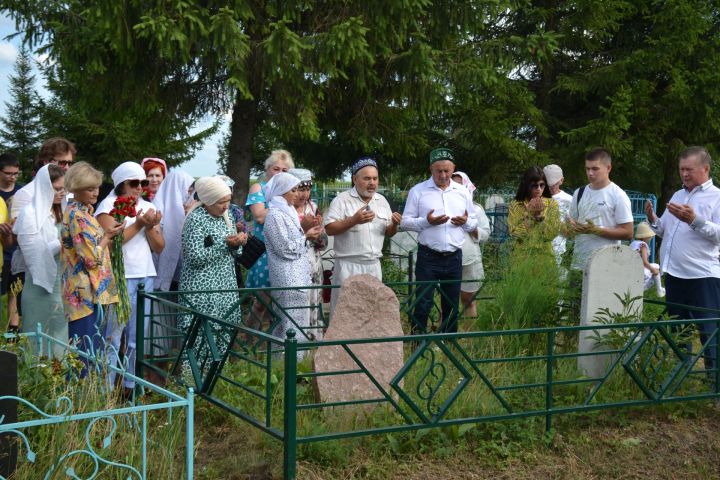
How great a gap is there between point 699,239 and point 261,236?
3.59 m

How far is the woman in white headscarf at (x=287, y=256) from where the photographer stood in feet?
20.8

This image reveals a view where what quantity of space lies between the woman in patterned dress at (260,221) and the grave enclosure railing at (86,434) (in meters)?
2.21

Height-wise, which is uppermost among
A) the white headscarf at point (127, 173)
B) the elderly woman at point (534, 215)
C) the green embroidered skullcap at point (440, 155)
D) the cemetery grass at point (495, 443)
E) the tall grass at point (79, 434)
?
the green embroidered skullcap at point (440, 155)

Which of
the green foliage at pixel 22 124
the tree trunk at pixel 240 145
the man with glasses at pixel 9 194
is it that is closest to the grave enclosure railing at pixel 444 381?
the man with glasses at pixel 9 194

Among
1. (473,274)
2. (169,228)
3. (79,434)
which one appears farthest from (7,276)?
(473,274)

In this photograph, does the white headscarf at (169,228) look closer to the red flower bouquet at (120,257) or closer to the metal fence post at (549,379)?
the red flower bouquet at (120,257)

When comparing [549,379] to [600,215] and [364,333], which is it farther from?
[600,215]

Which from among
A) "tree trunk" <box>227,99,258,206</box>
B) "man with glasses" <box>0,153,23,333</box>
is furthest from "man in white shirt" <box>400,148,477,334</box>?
"tree trunk" <box>227,99,258,206</box>

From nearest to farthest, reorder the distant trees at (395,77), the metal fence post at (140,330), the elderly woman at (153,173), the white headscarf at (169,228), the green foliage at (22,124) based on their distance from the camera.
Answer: the metal fence post at (140,330) → the white headscarf at (169,228) → the elderly woman at (153,173) → the distant trees at (395,77) → the green foliage at (22,124)

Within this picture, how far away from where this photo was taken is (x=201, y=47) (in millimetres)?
10859

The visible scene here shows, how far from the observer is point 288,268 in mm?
6500

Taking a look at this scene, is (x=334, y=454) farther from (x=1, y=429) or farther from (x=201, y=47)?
(x=201, y=47)

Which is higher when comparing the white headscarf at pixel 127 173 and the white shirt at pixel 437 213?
the white headscarf at pixel 127 173

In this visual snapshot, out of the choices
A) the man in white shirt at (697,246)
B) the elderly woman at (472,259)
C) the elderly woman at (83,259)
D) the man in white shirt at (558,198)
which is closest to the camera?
the elderly woman at (83,259)
